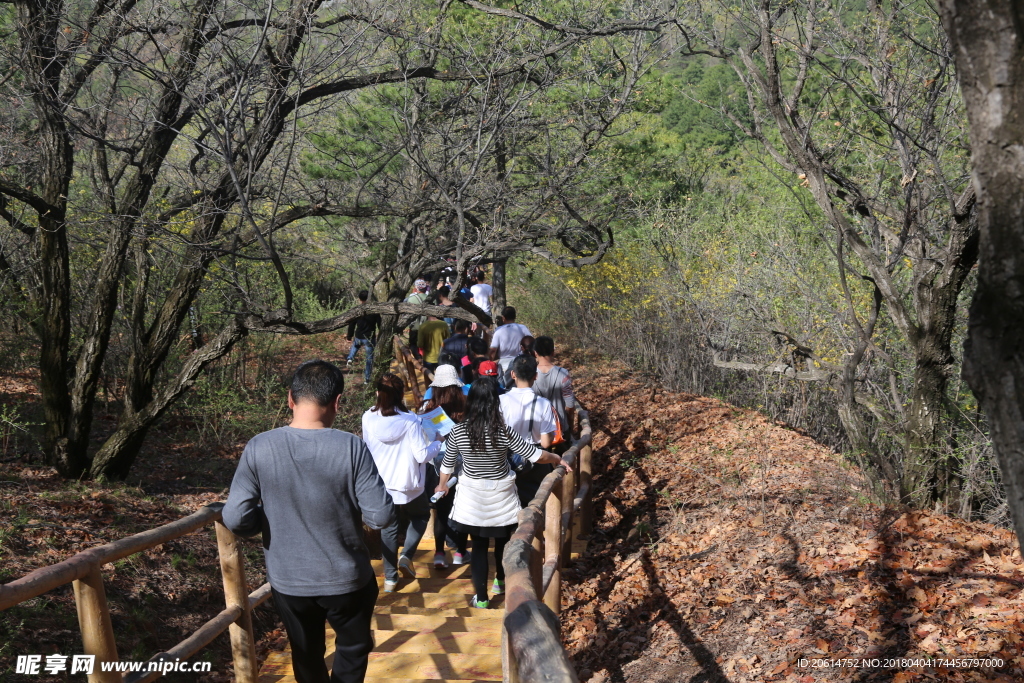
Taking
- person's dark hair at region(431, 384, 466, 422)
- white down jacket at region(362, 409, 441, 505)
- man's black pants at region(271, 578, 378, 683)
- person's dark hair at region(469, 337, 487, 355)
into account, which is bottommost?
man's black pants at region(271, 578, 378, 683)

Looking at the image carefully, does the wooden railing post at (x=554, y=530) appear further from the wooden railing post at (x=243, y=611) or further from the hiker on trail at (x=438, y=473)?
the wooden railing post at (x=243, y=611)

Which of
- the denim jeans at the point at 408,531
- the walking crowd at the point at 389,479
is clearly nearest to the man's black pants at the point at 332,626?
the walking crowd at the point at 389,479

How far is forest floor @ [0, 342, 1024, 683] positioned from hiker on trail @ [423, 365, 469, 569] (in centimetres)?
102

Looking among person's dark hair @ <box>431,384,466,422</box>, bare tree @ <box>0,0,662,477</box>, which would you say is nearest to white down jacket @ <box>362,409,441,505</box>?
person's dark hair @ <box>431,384,466,422</box>

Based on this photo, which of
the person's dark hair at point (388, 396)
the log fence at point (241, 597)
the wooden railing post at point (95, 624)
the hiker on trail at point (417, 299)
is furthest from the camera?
the hiker on trail at point (417, 299)

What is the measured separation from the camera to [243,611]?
439 cm

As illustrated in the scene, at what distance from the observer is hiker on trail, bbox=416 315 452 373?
11055 millimetres

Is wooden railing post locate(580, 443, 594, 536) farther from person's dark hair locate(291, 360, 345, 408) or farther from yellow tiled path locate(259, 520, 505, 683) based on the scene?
person's dark hair locate(291, 360, 345, 408)

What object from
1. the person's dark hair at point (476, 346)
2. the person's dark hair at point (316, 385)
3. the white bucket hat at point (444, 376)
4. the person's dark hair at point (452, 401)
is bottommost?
the person's dark hair at point (452, 401)

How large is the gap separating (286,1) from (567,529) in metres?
6.78

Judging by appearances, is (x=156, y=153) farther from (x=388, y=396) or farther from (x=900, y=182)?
(x=900, y=182)

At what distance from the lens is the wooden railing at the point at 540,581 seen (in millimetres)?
2285

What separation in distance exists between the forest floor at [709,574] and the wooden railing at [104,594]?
117 centimetres

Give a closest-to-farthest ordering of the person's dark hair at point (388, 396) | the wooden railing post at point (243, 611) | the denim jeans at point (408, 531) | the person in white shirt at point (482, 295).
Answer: the wooden railing post at point (243, 611)
the person's dark hair at point (388, 396)
the denim jeans at point (408, 531)
the person in white shirt at point (482, 295)
